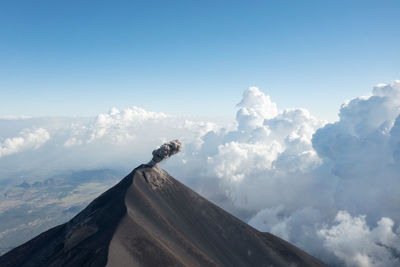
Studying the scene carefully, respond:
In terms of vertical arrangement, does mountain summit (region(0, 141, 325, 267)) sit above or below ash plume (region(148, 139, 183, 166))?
below

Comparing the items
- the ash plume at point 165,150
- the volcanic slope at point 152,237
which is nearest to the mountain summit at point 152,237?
the volcanic slope at point 152,237

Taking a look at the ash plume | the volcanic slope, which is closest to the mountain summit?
the volcanic slope

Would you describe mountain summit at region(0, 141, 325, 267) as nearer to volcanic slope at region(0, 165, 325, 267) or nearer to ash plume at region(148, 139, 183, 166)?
volcanic slope at region(0, 165, 325, 267)

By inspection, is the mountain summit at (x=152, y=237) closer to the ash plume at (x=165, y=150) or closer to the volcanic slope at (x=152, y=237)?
the volcanic slope at (x=152, y=237)

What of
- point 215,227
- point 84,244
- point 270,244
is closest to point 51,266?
point 84,244

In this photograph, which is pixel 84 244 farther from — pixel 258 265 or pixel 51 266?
pixel 258 265

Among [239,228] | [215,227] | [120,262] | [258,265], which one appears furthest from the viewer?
[239,228]

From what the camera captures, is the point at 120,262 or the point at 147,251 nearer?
the point at 120,262
